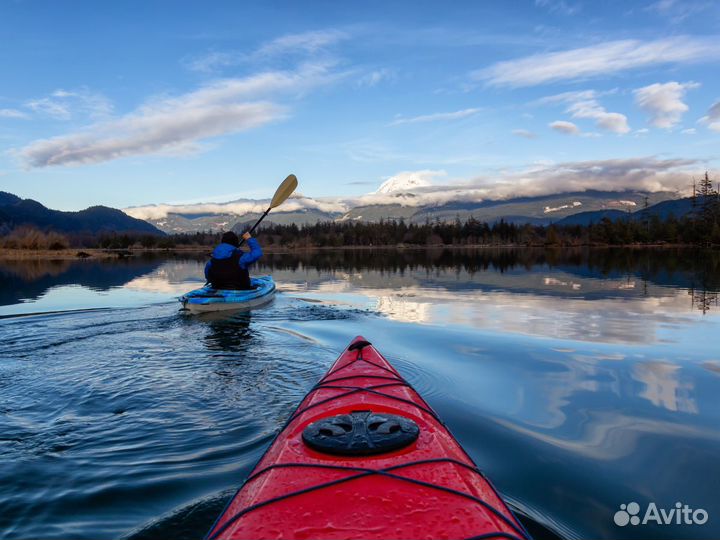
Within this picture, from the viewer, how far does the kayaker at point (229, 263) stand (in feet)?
45.2

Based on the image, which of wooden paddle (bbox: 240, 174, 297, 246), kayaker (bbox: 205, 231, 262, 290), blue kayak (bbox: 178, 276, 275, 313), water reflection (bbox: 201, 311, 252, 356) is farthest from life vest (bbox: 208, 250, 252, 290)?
wooden paddle (bbox: 240, 174, 297, 246)

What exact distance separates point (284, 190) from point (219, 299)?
609cm

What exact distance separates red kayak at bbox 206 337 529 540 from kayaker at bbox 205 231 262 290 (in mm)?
10632

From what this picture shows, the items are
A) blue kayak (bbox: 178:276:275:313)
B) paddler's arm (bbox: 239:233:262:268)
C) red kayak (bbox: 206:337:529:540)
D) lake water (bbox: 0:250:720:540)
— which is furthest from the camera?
paddler's arm (bbox: 239:233:262:268)

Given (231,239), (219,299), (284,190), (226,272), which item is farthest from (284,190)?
(219,299)

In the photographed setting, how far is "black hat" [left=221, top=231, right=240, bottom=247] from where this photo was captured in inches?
535

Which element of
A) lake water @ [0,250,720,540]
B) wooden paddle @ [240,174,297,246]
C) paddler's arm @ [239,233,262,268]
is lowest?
lake water @ [0,250,720,540]

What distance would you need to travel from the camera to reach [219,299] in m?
13.2

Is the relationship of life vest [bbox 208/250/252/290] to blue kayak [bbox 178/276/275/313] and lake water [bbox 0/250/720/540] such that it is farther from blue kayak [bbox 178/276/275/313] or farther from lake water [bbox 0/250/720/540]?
lake water [bbox 0/250/720/540]

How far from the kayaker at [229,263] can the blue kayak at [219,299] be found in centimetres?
42

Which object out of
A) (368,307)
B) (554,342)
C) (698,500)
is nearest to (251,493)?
(698,500)

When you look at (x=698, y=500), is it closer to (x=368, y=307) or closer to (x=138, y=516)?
(x=138, y=516)

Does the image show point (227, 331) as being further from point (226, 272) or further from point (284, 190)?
point (284, 190)

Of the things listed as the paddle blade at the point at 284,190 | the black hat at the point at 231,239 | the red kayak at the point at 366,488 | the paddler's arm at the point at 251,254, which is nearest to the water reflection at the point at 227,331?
the paddler's arm at the point at 251,254
